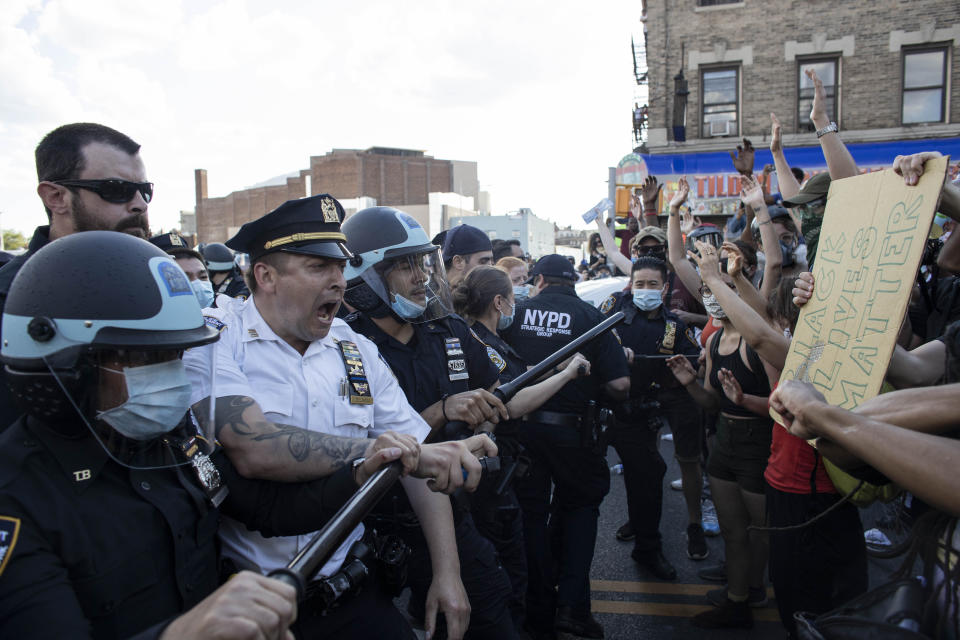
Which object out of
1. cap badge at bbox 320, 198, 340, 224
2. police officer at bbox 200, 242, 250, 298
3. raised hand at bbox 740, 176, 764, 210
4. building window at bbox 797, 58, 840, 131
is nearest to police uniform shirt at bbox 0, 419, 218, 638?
cap badge at bbox 320, 198, 340, 224

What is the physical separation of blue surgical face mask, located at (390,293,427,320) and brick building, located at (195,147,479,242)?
1855 inches

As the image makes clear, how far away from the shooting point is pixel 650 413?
480cm

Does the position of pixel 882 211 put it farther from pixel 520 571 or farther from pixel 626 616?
pixel 626 616

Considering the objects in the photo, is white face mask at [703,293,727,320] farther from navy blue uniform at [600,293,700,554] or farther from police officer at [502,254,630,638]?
police officer at [502,254,630,638]

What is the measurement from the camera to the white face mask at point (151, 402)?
1538mm

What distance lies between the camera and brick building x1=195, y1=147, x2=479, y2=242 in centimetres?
5128

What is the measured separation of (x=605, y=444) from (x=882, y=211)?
91.3 inches

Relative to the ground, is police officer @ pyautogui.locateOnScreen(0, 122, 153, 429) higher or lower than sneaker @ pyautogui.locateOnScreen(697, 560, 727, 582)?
higher

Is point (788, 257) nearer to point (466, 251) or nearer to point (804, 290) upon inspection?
point (804, 290)

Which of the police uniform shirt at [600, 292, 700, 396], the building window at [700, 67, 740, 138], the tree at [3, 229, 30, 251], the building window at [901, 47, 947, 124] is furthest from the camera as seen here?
the tree at [3, 229, 30, 251]

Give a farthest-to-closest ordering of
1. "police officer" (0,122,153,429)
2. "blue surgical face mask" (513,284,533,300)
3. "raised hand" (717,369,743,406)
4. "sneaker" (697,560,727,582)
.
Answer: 1. "blue surgical face mask" (513,284,533,300)
2. "sneaker" (697,560,727,582)
3. "raised hand" (717,369,743,406)
4. "police officer" (0,122,153,429)

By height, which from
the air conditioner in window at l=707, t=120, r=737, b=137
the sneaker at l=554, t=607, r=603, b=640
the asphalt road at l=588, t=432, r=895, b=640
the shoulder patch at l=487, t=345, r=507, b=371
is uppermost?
the air conditioner in window at l=707, t=120, r=737, b=137

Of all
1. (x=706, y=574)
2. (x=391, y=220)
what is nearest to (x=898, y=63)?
(x=706, y=574)

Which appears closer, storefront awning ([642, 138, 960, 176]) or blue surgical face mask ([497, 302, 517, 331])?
blue surgical face mask ([497, 302, 517, 331])
